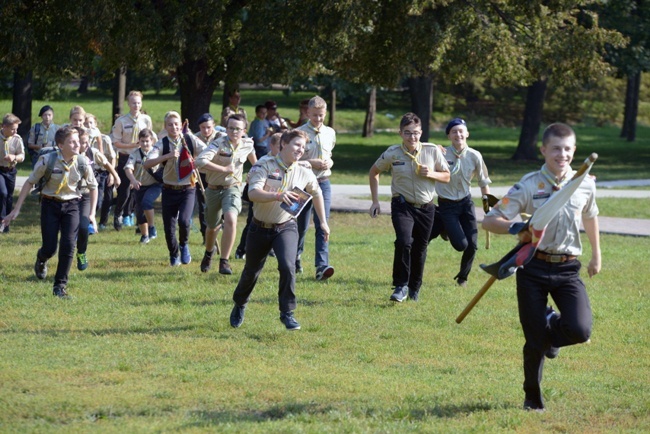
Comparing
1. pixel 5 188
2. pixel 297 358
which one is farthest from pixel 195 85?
pixel 297 358

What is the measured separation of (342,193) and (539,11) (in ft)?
19.2

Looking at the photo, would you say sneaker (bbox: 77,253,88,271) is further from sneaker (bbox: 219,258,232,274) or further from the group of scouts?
sneaker (bbox: 219,258,232,274)

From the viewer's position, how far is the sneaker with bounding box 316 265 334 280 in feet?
39.7

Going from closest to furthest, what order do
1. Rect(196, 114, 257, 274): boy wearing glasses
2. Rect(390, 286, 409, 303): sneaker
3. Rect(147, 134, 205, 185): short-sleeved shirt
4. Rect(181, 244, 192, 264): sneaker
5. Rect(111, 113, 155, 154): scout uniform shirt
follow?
Rect(390, 286, 409, 303): sneaker
Rect(196, 114, 257, 274): boy wearing glasses
Rect(147, 134, 205, 185): short-sleeved shirt
Rect(181, 244, 192, 264): sneaker
Rect(111, 113, 155, 154): scout uniform shirt

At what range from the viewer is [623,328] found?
34.6 feet

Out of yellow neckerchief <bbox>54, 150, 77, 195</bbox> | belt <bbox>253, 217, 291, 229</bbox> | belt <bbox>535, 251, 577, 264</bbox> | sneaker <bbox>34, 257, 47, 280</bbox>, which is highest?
belt <bbox>535, 251, 577, 264</bbox>

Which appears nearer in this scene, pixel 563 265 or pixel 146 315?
pixel 563 265

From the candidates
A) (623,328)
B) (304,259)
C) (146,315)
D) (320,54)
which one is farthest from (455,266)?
(320,54)

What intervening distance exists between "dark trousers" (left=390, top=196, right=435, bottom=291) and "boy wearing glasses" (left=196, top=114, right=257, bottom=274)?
224 cm

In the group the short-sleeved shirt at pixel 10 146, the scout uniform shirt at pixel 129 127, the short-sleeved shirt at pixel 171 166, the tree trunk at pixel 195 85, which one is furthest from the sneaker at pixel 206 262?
the tree trunk at pixel 195 85

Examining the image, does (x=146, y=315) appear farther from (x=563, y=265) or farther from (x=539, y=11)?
(x=539, y=11)

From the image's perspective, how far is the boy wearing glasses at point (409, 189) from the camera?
11.3m

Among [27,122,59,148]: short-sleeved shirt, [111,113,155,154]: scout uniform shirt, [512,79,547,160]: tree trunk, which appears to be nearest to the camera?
[111,113,155,154]: scout uniform shirt

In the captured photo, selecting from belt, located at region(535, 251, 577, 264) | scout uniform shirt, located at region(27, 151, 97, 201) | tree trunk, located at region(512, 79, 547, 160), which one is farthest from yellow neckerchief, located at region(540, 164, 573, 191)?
tree trunk, located at region(512, 79, 547, 160)
